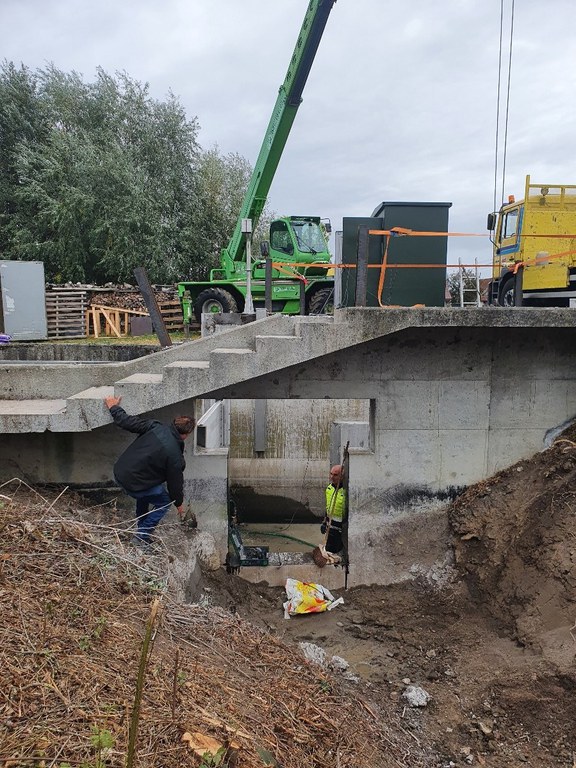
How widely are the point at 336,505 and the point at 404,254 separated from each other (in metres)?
3.72

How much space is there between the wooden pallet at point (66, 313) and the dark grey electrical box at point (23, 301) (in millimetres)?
960

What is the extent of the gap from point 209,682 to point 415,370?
506 cm

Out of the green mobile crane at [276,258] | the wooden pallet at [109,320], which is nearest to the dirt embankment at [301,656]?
the green mobile crane at [276,258]

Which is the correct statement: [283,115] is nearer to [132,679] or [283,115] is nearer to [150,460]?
[150,460]

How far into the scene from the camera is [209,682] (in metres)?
3.25

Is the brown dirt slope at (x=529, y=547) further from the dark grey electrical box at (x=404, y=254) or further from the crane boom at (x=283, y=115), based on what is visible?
the crane boom at (x=283, y=115)

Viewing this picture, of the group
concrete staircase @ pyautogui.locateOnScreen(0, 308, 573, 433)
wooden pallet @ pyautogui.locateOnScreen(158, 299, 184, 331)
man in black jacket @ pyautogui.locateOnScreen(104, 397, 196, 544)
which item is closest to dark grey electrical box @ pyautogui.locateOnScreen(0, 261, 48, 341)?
wooden pallet @ pyautogui.locateOnScreen(158, 299, 184, 331)

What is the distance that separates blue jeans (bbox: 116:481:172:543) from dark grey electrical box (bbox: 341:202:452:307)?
11.7 ft

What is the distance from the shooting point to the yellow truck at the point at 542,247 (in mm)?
10688

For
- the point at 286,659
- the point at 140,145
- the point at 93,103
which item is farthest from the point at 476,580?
the point at 93,103

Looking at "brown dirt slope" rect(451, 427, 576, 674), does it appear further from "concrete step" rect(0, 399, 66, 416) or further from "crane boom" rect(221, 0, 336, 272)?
"crane boom" rect(221, 0, 336, 272)

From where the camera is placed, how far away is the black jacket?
18.7 ft

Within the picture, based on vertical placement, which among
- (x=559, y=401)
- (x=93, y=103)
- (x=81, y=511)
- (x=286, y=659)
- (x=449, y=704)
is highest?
(x=93, y=103)

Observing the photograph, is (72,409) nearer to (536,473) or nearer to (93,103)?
(536,473)
